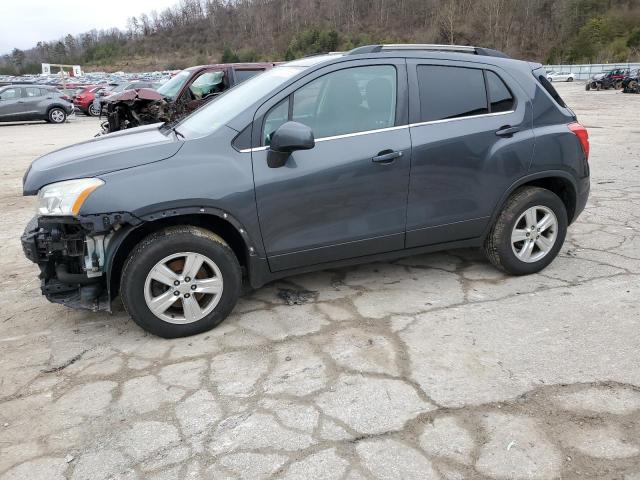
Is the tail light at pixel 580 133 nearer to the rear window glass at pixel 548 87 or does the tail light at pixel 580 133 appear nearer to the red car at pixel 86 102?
the rear window glass at pixel 548 87

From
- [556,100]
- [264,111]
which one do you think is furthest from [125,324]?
[556,100]

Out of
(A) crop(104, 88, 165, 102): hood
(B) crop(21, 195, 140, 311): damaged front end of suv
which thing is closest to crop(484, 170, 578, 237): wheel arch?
(B) crop(21, 195, 140, 311): damaged front end of suv

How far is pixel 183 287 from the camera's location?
338cm

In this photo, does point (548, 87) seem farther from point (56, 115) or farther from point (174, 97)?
point (56, 115)

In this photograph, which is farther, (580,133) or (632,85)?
(632,85)

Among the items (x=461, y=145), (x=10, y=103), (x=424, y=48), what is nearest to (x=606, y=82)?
(x=10, y=103)

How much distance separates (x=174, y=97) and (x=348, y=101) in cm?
709

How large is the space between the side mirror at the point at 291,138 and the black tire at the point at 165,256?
719 millimetres

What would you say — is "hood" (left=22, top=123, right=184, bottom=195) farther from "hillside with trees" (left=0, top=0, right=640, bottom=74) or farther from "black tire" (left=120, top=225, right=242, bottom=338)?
"hillside with trees" (left=0, top=0, right=640, bottom=74)

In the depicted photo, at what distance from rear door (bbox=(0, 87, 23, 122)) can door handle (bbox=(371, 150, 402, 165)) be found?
853 inches

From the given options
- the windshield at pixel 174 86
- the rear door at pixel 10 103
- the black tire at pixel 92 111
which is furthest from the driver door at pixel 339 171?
the black tire at pixel 92 111

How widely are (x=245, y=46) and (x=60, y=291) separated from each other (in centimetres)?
13280

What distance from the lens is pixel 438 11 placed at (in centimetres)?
10962

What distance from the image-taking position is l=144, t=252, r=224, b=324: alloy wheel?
3.33 metres
